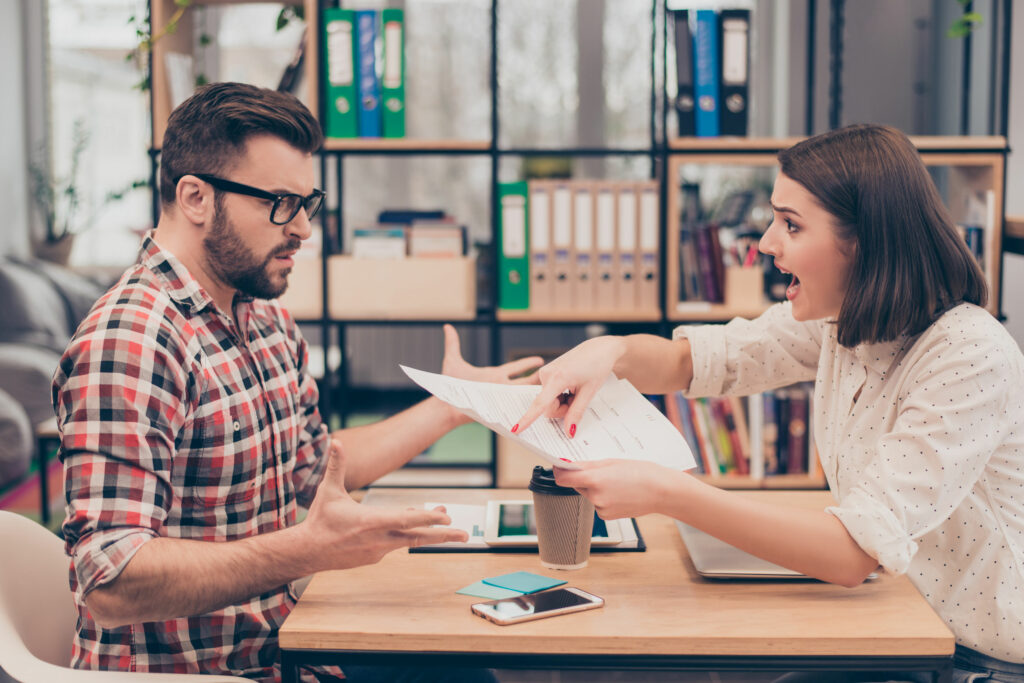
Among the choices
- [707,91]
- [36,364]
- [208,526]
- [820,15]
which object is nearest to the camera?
[208,526]

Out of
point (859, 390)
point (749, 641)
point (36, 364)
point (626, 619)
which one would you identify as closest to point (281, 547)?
point (626, 619)

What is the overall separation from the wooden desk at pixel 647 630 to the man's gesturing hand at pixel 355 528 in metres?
0.07

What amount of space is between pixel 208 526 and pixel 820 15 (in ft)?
15.6

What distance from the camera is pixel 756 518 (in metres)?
1.19

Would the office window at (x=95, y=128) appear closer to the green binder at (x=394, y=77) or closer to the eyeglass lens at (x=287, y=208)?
the green binder at (x=394, y=77)

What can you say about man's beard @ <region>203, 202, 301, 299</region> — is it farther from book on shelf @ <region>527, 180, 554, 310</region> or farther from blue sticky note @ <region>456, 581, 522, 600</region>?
book on shelf @ <region>527, 180, 554, 310</region>

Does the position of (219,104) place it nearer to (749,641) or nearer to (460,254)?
(749,641)

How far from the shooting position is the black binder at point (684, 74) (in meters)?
2.63

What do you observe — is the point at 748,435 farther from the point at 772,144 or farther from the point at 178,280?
the point at 178,280

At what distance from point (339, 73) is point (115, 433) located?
5.70ft

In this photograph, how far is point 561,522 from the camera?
1295 mm

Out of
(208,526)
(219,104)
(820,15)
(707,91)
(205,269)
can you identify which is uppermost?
(820,15)

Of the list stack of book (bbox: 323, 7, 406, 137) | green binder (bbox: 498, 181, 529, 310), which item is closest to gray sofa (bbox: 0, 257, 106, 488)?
stack of book (bbox: 323, 7, 406, 137)

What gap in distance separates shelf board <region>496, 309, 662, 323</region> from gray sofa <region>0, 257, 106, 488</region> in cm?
229
